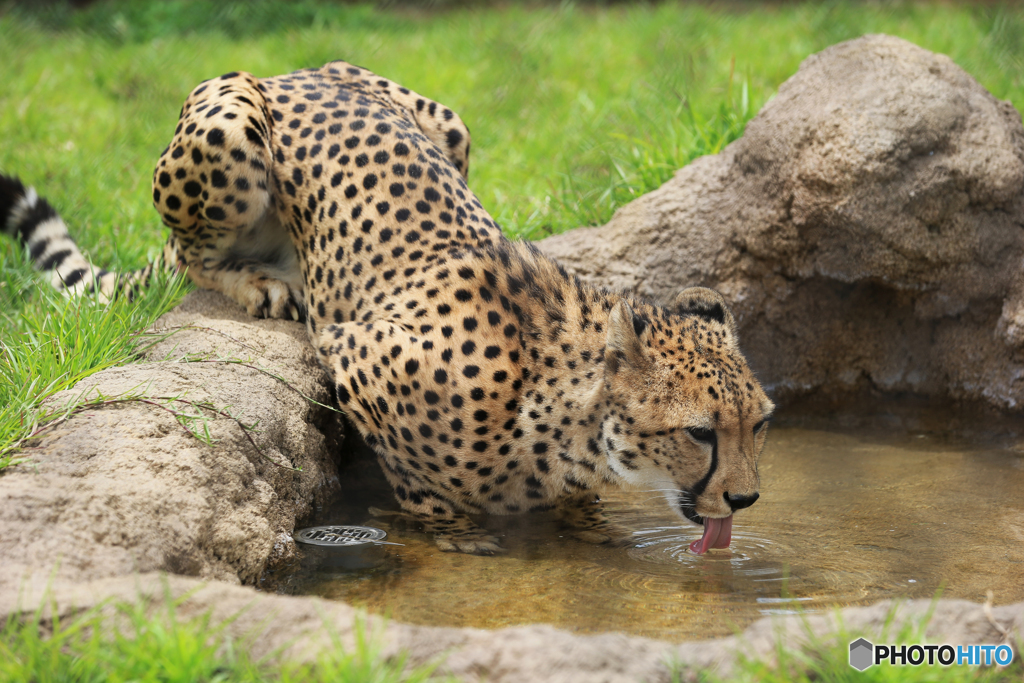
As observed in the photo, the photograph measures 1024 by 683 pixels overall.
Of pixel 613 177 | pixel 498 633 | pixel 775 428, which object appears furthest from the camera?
pixel 613 177

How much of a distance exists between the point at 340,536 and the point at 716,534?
4.41ft

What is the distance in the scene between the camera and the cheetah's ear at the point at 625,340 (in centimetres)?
315

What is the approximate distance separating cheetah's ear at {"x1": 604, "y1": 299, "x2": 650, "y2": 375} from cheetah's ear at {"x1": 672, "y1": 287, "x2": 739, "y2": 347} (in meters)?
0.36

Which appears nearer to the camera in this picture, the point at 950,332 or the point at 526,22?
the point at 950,332

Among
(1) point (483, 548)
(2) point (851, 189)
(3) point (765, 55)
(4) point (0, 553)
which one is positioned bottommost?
(1) point (483, 548)

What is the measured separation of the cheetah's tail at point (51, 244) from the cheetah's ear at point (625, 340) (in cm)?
249

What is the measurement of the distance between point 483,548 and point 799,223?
91.0 inches

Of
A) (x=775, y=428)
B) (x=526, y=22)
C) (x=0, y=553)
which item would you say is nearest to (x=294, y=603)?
(x=0, y=553)

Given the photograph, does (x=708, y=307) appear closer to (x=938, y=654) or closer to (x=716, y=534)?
(x=716, y=534)

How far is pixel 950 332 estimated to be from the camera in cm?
480

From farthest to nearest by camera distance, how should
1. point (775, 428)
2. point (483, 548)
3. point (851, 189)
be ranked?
point (775, 428) → point (851, 189) → point (483, 548)

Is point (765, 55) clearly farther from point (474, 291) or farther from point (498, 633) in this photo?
point (498, 633)

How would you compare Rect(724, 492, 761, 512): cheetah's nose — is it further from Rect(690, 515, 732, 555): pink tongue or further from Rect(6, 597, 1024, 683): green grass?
Rect(6, 597, 1024, 683): green grass

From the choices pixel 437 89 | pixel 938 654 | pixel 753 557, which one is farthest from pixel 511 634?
pixel 437 89
